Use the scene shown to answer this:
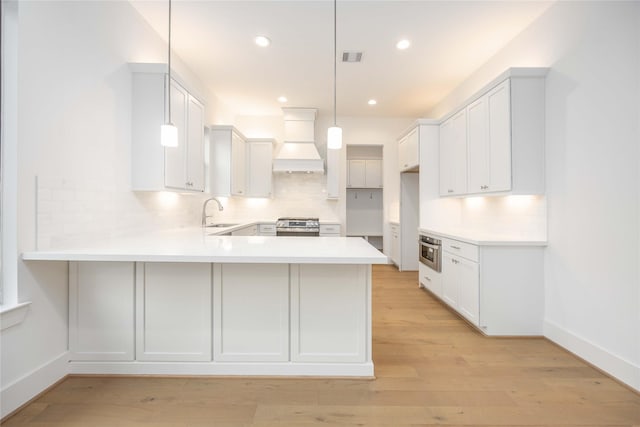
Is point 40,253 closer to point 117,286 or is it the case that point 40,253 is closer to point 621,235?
point 117,286

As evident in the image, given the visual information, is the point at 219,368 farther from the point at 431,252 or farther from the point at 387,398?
the point at 431,252

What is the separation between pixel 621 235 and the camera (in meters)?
2.07

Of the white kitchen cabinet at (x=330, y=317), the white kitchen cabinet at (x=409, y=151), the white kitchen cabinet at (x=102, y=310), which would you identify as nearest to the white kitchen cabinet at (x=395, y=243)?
the white kitchen cabinet at (x=409, y=151)

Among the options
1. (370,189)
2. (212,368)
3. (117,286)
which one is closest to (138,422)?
(212,368)

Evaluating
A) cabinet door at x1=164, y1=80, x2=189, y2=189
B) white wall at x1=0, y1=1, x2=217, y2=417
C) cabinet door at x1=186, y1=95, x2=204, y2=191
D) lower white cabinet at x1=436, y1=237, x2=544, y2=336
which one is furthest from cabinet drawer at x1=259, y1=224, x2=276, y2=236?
lower white cabinet at x1=436, y1=237, x2=544, y2=336

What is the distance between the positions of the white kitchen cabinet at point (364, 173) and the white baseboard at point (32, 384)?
5980 millimetres

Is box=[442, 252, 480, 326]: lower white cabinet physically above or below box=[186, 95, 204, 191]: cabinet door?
below

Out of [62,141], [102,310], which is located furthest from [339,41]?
[102,310]

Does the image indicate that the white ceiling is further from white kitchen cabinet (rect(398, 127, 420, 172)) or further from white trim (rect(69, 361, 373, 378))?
white trim (rect(69, 361, 373, 378))

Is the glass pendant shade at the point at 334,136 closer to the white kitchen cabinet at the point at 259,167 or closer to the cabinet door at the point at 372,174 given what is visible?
the white kitchen cabinet at the point at 259,167

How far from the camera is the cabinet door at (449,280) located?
329cm

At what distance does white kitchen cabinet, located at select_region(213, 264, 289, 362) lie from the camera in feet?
6.82

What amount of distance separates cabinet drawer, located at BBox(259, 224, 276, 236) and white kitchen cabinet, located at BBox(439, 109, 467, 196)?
2.68 meters

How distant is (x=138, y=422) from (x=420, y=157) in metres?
4.18
